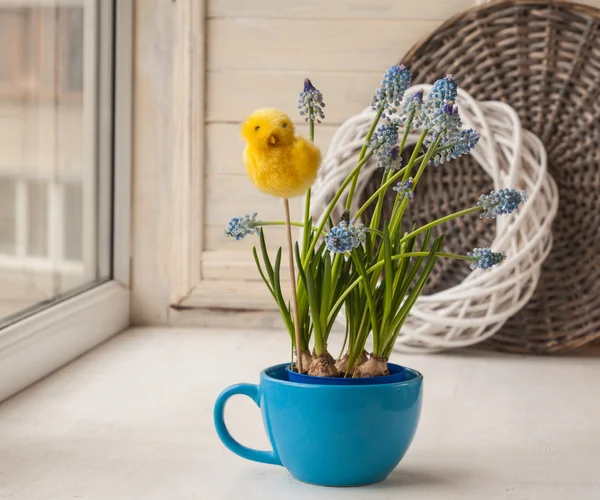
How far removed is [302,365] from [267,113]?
21cm

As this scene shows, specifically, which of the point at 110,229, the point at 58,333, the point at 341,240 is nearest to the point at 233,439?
the point at 341,240

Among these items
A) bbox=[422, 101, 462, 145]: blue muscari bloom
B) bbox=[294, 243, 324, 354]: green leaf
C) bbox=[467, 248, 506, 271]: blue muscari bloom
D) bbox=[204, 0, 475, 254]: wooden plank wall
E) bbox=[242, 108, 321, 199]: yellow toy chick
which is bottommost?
bbox=[294, 243, 324, 354]: green leaf

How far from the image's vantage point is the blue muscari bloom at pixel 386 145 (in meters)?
0.71

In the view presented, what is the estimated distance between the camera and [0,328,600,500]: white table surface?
2.55 feet

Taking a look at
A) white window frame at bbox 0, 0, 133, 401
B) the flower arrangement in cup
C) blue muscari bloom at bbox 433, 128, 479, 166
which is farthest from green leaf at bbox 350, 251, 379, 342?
white window frame at bbox 0, 0, 133, 401

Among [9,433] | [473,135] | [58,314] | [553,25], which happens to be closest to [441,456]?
[473,135]

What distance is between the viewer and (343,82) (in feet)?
5.54

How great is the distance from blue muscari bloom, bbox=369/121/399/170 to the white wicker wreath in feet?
2.04

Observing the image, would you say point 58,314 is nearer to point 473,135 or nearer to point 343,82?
point 343,82

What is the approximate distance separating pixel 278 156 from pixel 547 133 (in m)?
0.94

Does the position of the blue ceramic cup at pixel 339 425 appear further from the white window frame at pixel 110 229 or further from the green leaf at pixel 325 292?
the white window frame at pixel 110 229

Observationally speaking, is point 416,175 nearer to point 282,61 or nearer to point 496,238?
point 496,238

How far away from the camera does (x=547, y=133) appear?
1.48 m

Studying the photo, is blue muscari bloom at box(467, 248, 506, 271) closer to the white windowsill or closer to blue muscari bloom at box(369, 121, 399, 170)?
blue muscari bloom at box(369, 121, 399, 170)
